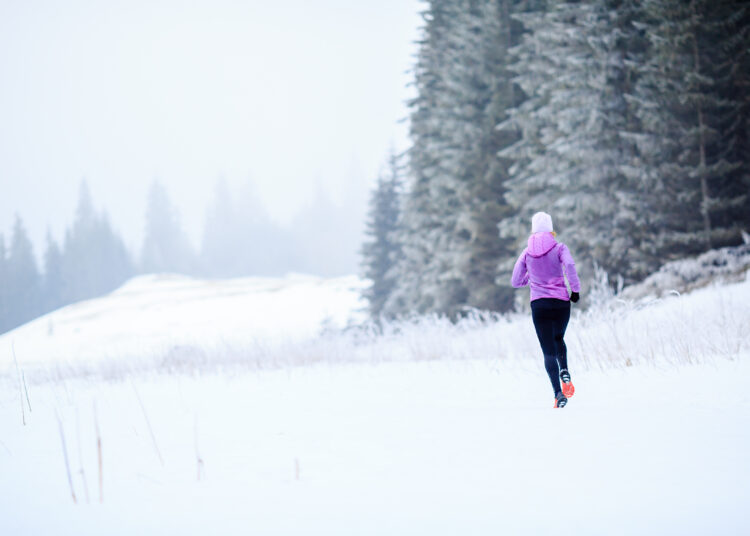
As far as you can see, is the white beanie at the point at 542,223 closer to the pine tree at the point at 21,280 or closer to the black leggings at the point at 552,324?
the black leggings at the point at 552,324

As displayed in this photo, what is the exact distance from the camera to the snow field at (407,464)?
2.33 metres

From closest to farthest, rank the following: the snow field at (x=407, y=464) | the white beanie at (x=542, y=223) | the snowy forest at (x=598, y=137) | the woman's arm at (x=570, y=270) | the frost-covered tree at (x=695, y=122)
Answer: the snow field at (x=407, y=464), the woman's arm at (x=570, y=270), the white beanie at (x=542, y=223), the frost-covered tree at (x=695, y=122), the snowy forest at (x=598, y=137)

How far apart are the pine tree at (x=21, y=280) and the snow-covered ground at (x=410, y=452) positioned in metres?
63.7

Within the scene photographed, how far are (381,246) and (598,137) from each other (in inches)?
472

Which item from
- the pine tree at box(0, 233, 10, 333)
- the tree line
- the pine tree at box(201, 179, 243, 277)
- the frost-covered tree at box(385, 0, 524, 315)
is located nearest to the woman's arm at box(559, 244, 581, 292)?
the frost-covered tree at box(385, 0, 524, 315)

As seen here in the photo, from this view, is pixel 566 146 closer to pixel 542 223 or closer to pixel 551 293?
pixel 542 223

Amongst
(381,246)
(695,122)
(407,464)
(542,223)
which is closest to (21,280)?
(381,246)

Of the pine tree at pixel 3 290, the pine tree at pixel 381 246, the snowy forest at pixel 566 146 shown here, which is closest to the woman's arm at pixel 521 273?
the snowy forest at pixel 566 146

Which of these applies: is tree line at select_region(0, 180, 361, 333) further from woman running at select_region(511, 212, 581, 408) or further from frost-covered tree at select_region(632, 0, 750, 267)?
woman running at select_region(511, 212, 581, 408)

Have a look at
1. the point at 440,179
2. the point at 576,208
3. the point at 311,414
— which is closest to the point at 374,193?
the point at 440,179

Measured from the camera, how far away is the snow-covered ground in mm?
2346

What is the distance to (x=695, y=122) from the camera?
39.2 ft

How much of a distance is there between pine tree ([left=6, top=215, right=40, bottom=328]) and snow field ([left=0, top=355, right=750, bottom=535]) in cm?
6578

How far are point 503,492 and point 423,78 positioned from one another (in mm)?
20267
